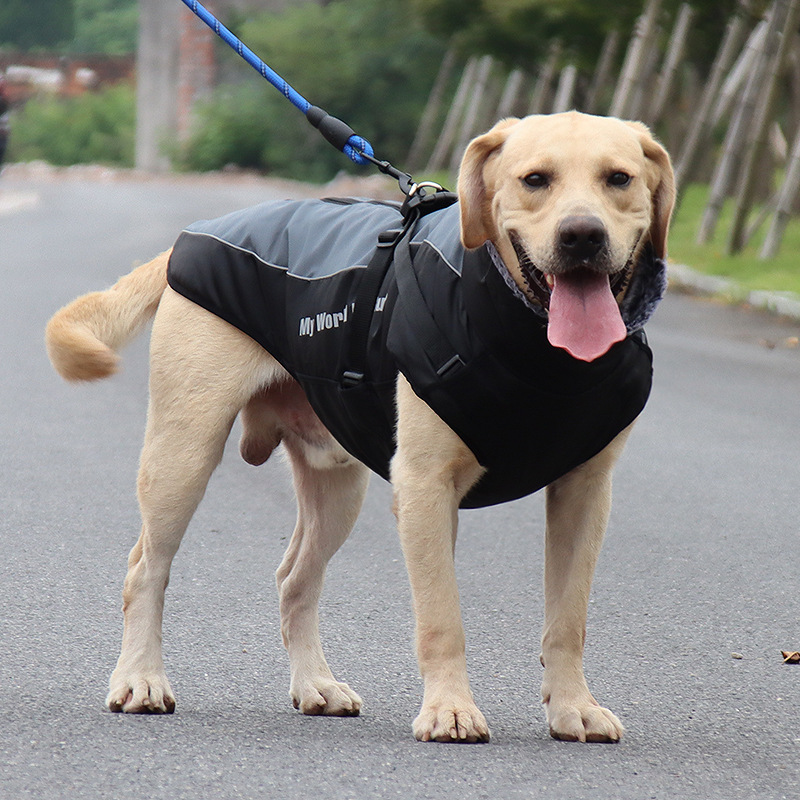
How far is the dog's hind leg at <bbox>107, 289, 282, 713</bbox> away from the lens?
418cm

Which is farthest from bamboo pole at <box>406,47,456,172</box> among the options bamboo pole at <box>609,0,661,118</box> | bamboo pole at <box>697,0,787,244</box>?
bamboo pole at <box>697,0,787,244</box>

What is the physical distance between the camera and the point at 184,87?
62.7 metres

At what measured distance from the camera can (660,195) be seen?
3797 millimetres

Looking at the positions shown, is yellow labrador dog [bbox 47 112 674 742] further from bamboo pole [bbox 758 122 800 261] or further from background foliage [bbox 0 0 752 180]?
background foliage [bbox 0 0 752 180]

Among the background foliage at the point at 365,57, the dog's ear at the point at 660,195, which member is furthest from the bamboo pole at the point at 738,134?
the dog's ear at the point at 660,195

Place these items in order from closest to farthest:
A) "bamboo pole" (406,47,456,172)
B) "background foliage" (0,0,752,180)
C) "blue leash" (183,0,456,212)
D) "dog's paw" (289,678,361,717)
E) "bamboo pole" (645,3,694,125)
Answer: "dog's paw" (289,678,361,717)
"blue leash" (183,0,456,212)
"bamboo pole" (645,3,694,125)
"background foliage" (0,0,752,180)
"bamboo pole" (406,47,456,172)

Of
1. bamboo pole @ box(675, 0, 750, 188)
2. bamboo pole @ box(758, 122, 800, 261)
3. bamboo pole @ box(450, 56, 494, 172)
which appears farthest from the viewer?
bamboo pole @ box(450, 56, 494, 172)

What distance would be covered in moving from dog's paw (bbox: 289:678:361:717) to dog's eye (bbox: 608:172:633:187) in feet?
5.31

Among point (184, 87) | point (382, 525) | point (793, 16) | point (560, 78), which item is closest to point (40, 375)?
point (382, 525)

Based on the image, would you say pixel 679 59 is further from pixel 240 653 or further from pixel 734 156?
pixel 240 653

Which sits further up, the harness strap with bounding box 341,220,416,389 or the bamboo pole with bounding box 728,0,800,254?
the harness strap with bounding box 341,220,416,389

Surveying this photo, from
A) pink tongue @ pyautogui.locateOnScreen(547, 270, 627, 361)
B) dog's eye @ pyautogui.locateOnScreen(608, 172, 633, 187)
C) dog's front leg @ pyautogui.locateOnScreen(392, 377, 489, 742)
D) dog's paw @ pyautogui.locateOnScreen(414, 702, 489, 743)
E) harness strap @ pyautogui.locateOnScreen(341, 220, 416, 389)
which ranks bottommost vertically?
dog's paw @ pyautogui.locateOnScreen(414, 702, 489, 743)

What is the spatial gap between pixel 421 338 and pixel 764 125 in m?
13.9

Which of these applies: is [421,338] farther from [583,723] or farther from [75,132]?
[75,132]
